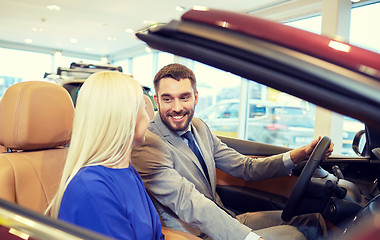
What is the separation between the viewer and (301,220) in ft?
5.51

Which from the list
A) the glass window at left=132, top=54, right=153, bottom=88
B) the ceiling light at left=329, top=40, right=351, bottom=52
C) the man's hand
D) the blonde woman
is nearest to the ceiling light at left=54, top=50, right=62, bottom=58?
the glass window at left=132, top=54, right=153, bottom=88

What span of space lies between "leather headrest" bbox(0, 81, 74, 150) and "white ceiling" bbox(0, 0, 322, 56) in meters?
3.88

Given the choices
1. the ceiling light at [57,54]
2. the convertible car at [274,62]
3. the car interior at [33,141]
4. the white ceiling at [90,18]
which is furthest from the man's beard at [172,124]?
the ceiling light at [57,54]

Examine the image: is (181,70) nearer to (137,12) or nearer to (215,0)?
(215,0)

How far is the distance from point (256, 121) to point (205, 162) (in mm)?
5774

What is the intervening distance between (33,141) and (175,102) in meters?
0.65

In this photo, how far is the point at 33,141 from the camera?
1.36m

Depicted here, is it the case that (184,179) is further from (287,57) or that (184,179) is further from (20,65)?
(20,65)

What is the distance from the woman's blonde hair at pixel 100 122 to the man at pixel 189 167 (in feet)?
1.59

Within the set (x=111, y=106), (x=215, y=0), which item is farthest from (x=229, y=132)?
(x=111, y=106)

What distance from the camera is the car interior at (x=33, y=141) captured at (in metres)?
1.24

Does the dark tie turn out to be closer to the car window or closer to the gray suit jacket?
the gray suit jacket

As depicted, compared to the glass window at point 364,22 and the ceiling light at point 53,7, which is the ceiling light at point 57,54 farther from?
the glass window at point 364,22

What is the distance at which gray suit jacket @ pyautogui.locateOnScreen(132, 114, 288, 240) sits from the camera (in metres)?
1.32
